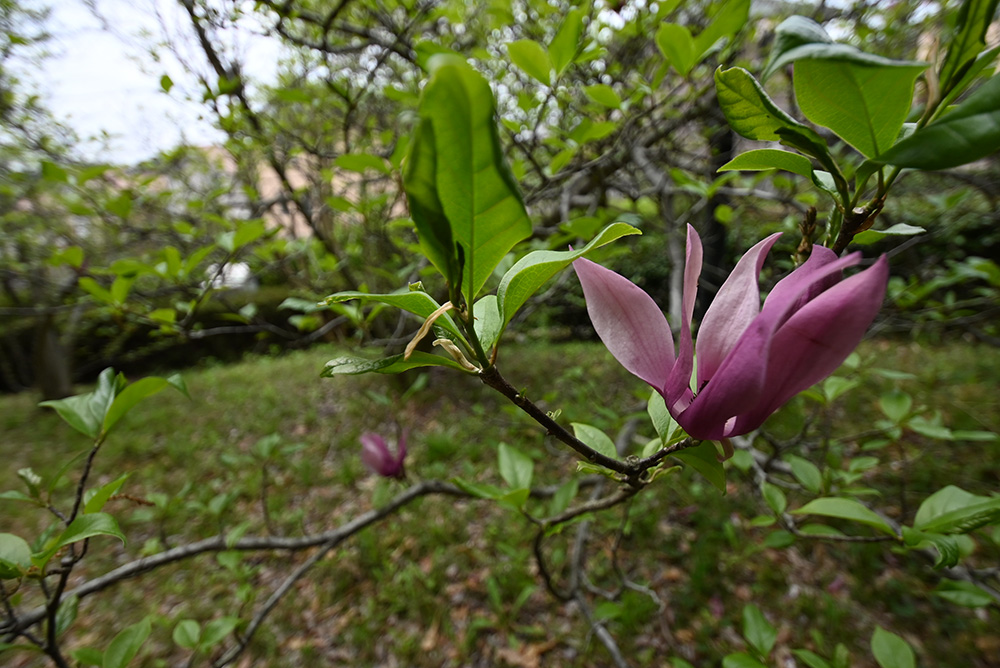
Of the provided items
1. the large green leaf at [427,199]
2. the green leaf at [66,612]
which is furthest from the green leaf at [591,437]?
the green leaf at [66,612]

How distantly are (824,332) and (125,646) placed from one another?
2.91 ft

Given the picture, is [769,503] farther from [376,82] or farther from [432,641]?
[376,82]

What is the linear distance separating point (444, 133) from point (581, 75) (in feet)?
4.90

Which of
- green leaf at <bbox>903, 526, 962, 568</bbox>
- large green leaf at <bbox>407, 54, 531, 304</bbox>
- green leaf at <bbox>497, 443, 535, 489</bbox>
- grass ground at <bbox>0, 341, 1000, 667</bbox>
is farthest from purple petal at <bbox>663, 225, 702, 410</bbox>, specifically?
grass ground at <bbox>0, 341, 1000, 667</bbox>

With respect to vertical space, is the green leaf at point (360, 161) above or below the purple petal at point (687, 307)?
above

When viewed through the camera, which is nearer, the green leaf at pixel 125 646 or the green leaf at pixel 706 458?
the green leaf at pixel 706 458

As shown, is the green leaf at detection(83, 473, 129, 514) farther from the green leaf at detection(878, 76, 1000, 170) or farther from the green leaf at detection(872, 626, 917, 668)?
the green leaf at detection(872, 626, 917, 668)

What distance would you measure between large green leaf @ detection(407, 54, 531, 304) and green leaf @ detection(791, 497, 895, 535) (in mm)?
510

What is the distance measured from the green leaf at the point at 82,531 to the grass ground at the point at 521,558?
24.3 inches

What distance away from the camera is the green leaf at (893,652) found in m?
0.65

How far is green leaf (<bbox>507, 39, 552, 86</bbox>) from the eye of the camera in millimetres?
648

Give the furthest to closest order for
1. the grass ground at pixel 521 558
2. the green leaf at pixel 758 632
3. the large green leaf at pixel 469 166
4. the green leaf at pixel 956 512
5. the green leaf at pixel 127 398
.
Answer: the grass ground at pixel 521 558
the green leaf at pixel 758 632
the green leaf at pixel 127 398
the green leaf at pixel 956 512
the large green leaf at pixel 469 166

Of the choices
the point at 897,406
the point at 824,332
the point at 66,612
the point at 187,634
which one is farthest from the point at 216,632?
the point at 897,406

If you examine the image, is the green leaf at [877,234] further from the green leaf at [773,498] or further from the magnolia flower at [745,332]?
the green leaf at [773,498]
